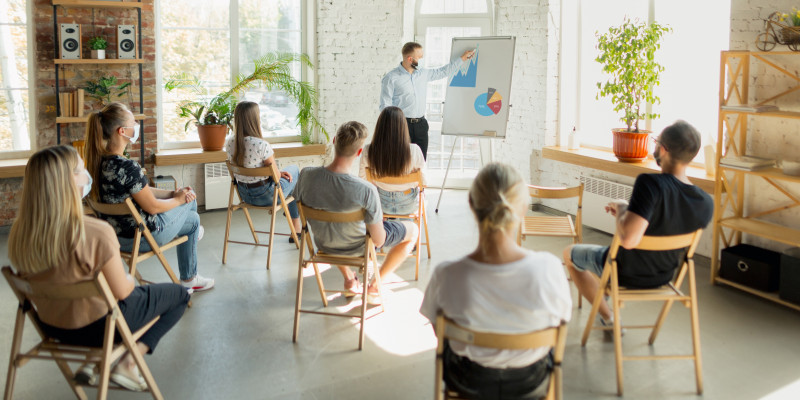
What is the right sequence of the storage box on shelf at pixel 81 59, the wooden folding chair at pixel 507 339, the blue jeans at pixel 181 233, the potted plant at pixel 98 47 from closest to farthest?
the wooden folding chair at pixel 507 339
the blue jeans at pixel 181 233
the storage box on shelf at pixel 81 59
the potted plant at pixel 98 47

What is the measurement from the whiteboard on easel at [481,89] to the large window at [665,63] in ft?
2.29

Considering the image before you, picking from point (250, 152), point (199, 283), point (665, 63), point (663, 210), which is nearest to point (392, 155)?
point (250, 152)

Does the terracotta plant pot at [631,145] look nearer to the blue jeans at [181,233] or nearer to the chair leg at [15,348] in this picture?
the blue jeans at [181,233]

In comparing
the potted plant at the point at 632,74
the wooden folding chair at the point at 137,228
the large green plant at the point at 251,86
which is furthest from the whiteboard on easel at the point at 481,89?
the wooden folding chair at the point at 137,228

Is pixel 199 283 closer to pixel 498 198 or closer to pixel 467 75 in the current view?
pixel 498 198

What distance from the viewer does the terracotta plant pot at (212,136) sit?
6.90 metres

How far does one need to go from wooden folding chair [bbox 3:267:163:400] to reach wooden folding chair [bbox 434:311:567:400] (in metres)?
1.36

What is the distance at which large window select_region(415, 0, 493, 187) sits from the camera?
780cm

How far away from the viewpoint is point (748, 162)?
15.1 feet

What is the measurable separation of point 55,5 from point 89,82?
702 mm

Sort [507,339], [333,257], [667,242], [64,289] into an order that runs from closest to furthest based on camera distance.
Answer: [507,339], [64,289], [667,242], [333,257]

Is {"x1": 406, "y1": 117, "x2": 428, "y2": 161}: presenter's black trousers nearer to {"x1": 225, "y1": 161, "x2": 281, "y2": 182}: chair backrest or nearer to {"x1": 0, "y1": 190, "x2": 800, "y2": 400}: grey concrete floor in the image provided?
{"x1": 225, "y1": 161, "x2": 281, "y2": 182}: chair backrest

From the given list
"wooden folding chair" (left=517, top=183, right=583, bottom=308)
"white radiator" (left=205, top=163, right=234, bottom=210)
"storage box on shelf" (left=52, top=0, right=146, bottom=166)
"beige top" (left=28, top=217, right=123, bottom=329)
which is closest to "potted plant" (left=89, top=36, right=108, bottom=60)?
"storage box on shelf" (left=52, top=0, right=146, bottom=166)

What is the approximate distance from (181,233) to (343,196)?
4.53 ft
